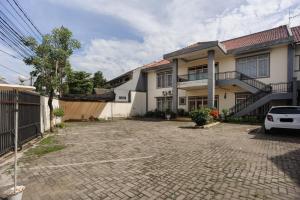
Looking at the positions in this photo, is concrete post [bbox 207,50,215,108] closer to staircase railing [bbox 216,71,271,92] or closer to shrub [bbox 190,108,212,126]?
staircase railing [bbox 216,71,271,92]

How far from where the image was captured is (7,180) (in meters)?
4.46

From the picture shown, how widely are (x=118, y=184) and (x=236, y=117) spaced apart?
562 inches

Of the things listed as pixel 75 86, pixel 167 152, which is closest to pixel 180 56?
pixel 167 152

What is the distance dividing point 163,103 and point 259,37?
12.7 metres

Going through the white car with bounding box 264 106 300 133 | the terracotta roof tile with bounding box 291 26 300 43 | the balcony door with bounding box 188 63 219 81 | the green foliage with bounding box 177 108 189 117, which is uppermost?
the terracotta roof tile with bounding box 291 26 300 43

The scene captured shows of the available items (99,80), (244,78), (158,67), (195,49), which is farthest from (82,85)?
(244,78)

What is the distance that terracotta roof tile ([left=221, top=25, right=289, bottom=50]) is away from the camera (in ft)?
59.9

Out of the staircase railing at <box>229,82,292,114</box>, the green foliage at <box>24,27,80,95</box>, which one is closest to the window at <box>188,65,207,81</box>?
the staircase railing at <box>229,82,292,114</box>

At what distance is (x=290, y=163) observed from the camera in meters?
5.30

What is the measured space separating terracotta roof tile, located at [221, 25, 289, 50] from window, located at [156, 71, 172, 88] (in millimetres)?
7423

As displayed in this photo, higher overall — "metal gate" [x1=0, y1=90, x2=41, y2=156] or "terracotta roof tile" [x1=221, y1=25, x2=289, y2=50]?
"terracotta roof tile" [x1=221, y1=25, x2=289, y2=50]

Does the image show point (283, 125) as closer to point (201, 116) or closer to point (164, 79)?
point (201, 116)

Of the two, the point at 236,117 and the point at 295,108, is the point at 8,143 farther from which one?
the point at 236,117

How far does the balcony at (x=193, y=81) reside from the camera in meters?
19.3
